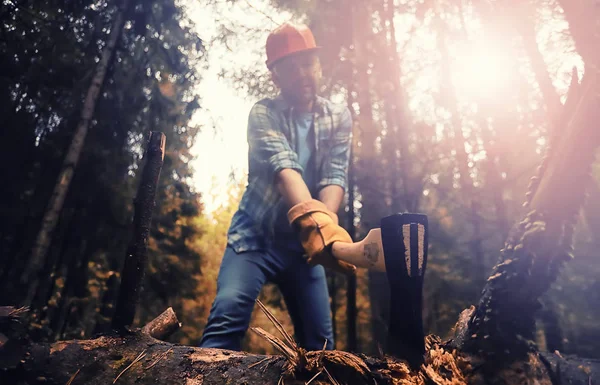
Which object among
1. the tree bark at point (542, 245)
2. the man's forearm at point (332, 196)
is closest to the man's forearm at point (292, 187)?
the man's forearm at point (332, 196)

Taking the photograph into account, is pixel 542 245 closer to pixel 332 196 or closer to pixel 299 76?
pixel 332 196

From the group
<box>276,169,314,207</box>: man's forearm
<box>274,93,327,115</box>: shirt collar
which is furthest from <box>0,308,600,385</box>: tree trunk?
<box>274,93,327,115</box>: shirt collar

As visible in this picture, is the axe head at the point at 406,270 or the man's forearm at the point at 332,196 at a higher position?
the man's forearm at the point at 332,196

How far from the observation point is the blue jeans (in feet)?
7.31

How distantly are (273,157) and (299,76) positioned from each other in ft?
2.43

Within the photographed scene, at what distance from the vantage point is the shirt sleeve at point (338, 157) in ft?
9.78

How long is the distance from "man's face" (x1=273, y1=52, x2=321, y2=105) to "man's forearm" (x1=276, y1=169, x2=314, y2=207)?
75cm

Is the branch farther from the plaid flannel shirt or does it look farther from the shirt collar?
the shirt collar

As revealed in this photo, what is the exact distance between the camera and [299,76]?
2896mm

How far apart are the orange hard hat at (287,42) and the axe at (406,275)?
1.86m

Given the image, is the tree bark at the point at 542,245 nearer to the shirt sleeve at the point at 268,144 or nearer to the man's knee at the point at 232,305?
the man's knee at the point at 232,305

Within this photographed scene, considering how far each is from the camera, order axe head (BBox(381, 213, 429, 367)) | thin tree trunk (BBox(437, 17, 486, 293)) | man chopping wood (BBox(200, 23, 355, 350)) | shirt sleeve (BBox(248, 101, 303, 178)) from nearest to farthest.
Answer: axe head (BBox(381, 213, 429, 367)), man chopping wood (BBox(200, 23, 355, 350)), shirt sleeve (BBox(248, 101, 303, 178)), thin tree trunk (BBox(437, 17, 486, 293))

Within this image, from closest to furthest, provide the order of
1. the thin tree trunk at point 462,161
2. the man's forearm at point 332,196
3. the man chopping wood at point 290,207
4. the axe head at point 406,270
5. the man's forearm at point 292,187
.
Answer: the axe head at point 406,270
the man chopping wood at point 290,207
the man's forearm at point 292,187
the man's forearm at point 332,196
the thin tree trunk at point 462,161

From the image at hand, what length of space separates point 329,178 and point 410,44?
9.58 metres
